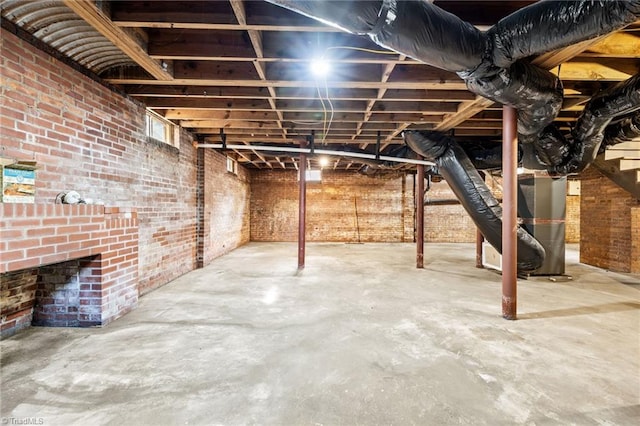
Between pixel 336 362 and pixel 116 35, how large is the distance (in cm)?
280

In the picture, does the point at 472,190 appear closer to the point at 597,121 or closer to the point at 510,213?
the point at 510,213

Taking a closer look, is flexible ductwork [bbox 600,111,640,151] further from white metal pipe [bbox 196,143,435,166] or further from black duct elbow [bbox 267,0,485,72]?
black duct elbow [bbox 267,0,485,72]

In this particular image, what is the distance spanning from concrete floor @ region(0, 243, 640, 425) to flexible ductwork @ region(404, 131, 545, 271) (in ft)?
1.81

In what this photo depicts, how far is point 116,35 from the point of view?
6.42 feet

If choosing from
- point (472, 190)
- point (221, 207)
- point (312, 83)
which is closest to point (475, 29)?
point (312, 83)

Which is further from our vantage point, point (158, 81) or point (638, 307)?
point (638, 307)

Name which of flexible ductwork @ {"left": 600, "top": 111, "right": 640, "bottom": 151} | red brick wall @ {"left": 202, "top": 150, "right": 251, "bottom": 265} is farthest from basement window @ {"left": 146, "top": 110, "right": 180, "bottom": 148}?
flexible ductwork @ {"left": 600, "top": 111, "right": 640, "bottom": 151}

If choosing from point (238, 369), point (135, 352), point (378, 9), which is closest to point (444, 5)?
point (378, 9)

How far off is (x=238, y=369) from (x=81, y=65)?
112 inches

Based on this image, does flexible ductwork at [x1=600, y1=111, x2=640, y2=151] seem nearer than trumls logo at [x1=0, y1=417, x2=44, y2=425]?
No

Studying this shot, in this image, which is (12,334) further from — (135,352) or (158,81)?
(158,81)

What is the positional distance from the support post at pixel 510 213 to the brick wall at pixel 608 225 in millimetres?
3789

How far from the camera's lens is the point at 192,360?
1756mm

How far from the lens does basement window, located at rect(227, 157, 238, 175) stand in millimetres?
6070
